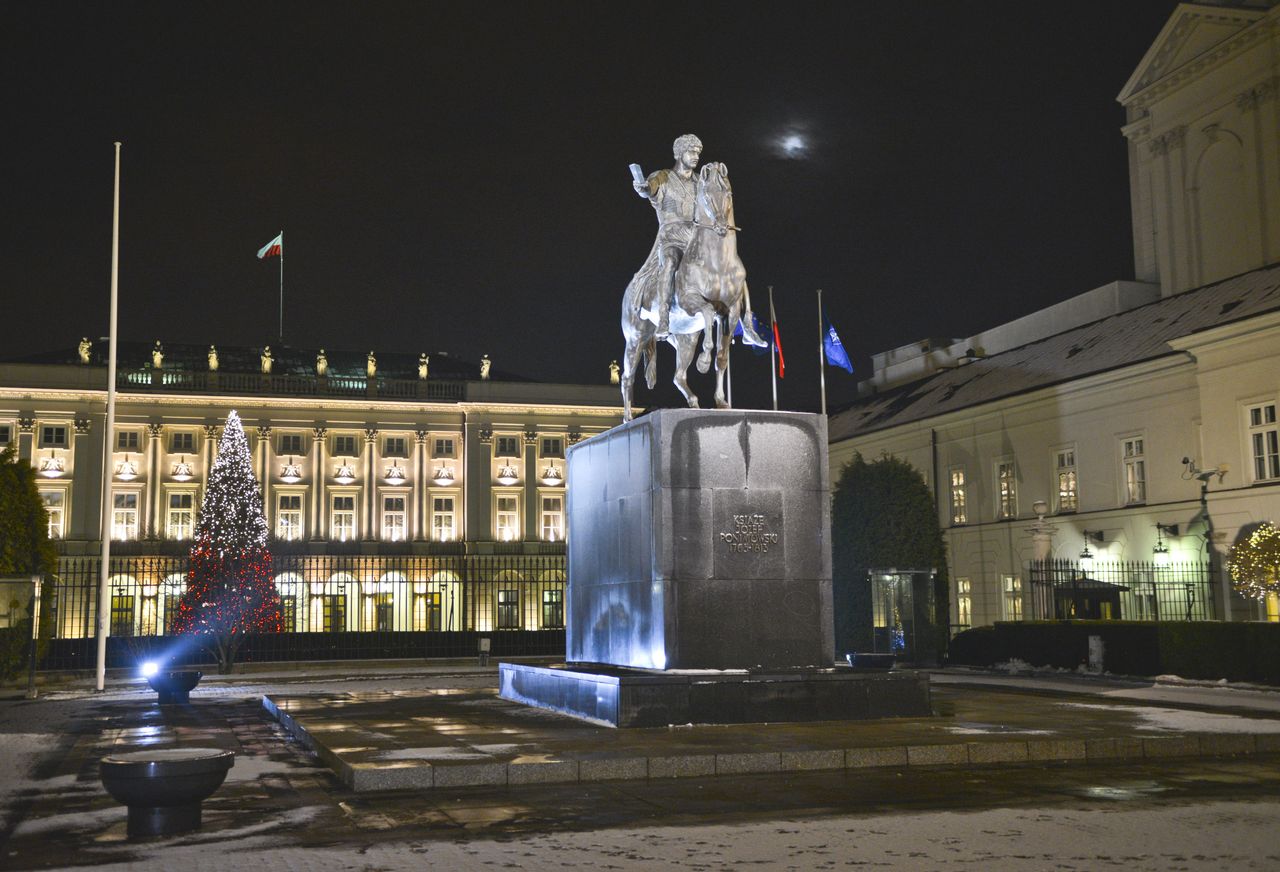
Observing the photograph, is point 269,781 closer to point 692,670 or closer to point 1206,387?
point 692,670

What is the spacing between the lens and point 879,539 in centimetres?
4066

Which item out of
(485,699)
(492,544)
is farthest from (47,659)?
(492,544)

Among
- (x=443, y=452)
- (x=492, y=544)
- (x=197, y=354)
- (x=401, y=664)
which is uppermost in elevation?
(x=197, y=354)

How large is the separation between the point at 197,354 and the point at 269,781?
74.6 m

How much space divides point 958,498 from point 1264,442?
15894mm

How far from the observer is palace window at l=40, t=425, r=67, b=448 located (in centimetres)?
7238

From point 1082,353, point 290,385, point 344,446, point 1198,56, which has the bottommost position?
point 1082,353

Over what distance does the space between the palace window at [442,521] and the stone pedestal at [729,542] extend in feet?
212

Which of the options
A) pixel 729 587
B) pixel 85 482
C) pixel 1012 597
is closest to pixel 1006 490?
pixel 1012 597

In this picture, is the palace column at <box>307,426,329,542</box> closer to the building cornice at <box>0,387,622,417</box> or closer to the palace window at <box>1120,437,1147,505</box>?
the building cornice at <box>0,387,622,417</box>

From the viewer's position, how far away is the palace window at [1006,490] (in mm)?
44438

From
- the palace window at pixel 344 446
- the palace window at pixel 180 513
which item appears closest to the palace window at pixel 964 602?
the palace window at pixel 344 446

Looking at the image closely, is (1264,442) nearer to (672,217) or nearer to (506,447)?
(672,217)

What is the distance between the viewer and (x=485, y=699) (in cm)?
1914
